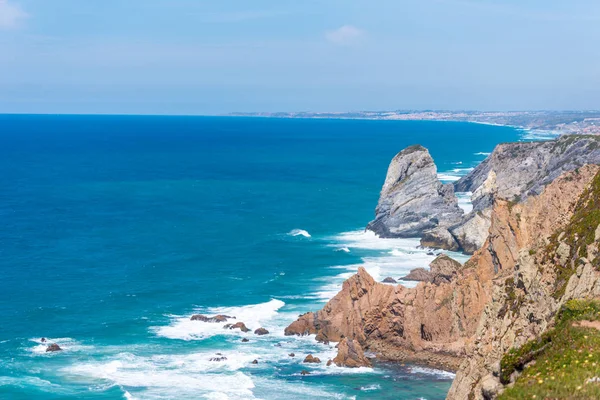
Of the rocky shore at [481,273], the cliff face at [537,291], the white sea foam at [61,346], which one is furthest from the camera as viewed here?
the white sea foam at [61,346]

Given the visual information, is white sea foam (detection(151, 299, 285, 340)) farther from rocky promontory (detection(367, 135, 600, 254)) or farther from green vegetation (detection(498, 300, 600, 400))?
green vegetation (detection(498, 300, 600, 400))

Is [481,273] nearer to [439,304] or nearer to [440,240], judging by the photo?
[439,304]

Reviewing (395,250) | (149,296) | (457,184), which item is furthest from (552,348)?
(457,184)

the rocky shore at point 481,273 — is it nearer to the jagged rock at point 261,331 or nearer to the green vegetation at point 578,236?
the green vegetation at point 578,236

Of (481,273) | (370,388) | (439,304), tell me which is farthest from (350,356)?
(481,273)

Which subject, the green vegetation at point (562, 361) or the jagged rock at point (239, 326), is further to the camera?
the jagged rock at point (239, 326)

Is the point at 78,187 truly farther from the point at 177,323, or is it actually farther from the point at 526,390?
the point at 526,390

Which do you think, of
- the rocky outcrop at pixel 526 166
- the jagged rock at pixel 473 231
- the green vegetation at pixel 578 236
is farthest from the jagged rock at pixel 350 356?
the rocky outcrop at pixel 526 166
